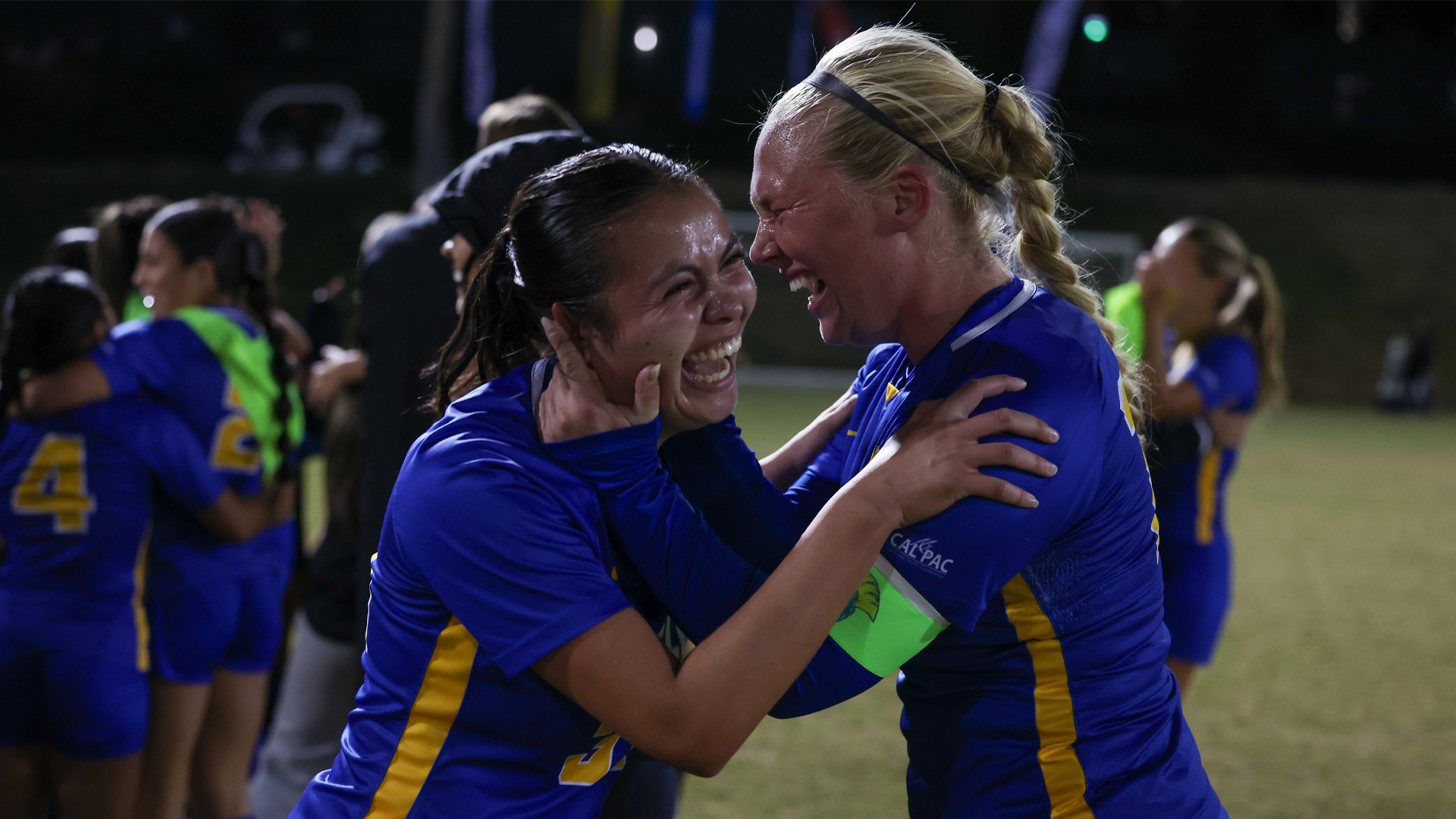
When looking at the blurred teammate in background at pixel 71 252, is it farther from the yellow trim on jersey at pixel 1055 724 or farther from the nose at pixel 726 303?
the yellow trim on jersey at pixel 1055 724

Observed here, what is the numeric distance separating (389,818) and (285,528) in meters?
2.50

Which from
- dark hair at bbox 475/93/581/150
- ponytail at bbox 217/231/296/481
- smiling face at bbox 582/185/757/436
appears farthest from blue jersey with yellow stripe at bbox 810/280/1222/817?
ponytail at bbox 217/231/296/481

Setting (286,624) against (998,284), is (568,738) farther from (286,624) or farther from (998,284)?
(286,624)

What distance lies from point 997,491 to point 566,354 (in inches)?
22.5

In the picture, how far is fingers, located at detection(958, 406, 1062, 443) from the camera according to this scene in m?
1.47

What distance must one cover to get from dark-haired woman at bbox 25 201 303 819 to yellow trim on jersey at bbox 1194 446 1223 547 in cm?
322

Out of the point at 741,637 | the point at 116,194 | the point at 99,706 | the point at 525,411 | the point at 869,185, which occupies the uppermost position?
the point at 869,185

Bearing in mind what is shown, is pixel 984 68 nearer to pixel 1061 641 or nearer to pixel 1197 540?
pixel 1197 540

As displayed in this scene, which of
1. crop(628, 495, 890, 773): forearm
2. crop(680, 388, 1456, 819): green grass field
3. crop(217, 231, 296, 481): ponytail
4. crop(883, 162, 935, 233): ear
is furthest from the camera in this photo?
crop(680, 388, 1456, 819): green grass field

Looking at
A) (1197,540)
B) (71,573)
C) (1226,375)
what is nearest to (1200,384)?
(1226,375)

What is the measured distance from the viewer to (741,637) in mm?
1386

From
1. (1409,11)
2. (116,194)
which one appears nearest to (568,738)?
(116,194)

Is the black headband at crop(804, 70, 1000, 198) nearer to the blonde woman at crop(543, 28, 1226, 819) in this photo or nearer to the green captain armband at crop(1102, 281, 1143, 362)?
the blonde woman at crop(543, 28, 1226, 819)

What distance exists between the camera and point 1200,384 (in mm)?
4500
